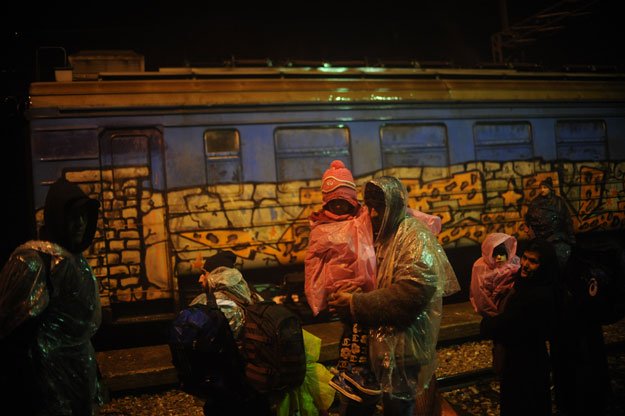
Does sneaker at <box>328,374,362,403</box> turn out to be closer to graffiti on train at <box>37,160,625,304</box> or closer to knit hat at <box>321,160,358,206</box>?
knit hat at <box>321,160,358,206</box>

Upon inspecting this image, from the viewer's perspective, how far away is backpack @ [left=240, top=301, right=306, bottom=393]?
8.40ft

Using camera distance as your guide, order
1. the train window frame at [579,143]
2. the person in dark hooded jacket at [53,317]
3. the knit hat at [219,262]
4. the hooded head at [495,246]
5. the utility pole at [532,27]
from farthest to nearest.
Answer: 1. the utility pole at [532,27]
2. the train window frame at [579,143]
3. the hooded head at [495,246]
4. the knit hat at [219,262]
5. the person in dark hooded jacket at [53,317]

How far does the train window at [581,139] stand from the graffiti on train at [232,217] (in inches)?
43.9

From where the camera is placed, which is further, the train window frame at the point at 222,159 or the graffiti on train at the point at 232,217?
the train window frame at the point at 222,159

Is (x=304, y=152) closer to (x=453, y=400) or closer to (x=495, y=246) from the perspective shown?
(x=495, y=246)

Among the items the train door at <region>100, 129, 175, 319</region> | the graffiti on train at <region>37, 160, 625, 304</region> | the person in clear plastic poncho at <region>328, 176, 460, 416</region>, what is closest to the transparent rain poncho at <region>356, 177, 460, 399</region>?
the person in clear plastic poncho at <region>328, 176, 460, 416</region>

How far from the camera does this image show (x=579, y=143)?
816 cm

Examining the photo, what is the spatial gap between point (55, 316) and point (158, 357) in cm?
334

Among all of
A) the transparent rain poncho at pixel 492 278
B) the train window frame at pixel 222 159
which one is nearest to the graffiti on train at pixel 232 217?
the train window frame at pixel 222 159

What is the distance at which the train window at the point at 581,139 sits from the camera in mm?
8016

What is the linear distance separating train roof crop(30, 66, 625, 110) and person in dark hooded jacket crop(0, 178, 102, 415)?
402 centimetres

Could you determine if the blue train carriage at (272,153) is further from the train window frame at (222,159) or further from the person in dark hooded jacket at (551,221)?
the person in dark hooded jacket at (551,221)

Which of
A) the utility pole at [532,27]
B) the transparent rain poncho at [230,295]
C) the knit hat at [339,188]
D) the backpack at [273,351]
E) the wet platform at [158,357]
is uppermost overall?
the utility pole at [532,27]

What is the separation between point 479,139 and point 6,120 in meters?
8.30
